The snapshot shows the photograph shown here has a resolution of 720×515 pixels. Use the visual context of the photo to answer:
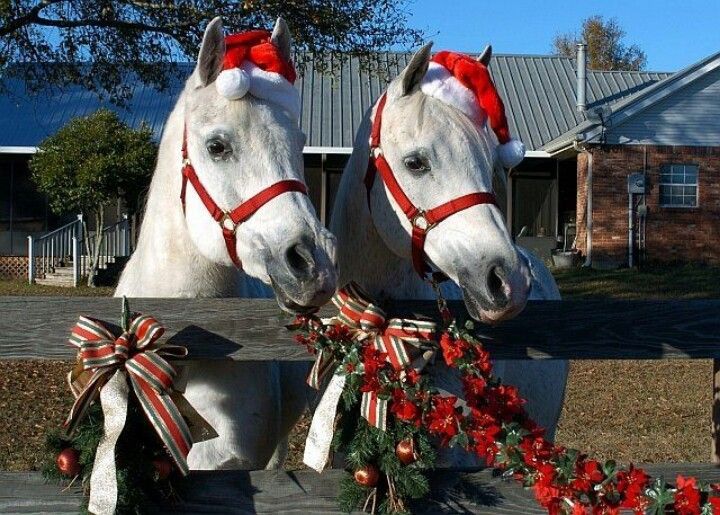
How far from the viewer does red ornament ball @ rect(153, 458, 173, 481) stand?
2717mm

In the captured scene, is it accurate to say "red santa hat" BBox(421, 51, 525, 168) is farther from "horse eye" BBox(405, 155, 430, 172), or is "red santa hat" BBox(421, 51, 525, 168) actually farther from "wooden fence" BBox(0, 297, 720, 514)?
"wooden fence" BBox(0, 297, 720, 514)

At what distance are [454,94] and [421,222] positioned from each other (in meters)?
0.47

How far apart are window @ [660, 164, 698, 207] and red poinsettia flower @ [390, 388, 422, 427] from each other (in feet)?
73.1

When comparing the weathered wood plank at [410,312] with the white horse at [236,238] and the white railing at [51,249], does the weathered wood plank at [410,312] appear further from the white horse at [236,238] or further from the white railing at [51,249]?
the white railing at [51,249]

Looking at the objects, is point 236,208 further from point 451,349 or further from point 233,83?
point 451,349

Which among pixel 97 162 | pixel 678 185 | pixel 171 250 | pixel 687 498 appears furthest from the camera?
pixel 678 185

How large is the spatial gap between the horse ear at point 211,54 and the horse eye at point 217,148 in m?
0.27

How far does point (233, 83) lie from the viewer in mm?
2977

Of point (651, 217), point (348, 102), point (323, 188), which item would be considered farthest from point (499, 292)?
point (348, 102)

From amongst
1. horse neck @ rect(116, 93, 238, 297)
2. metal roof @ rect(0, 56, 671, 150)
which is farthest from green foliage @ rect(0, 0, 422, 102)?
metal roof @ rect(0, 56, 671, 150)

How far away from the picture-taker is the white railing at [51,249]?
2278 cm

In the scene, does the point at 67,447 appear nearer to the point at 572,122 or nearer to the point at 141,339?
the point at 141,339

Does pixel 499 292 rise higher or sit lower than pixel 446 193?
lower

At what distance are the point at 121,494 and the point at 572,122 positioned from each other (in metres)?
24.8
